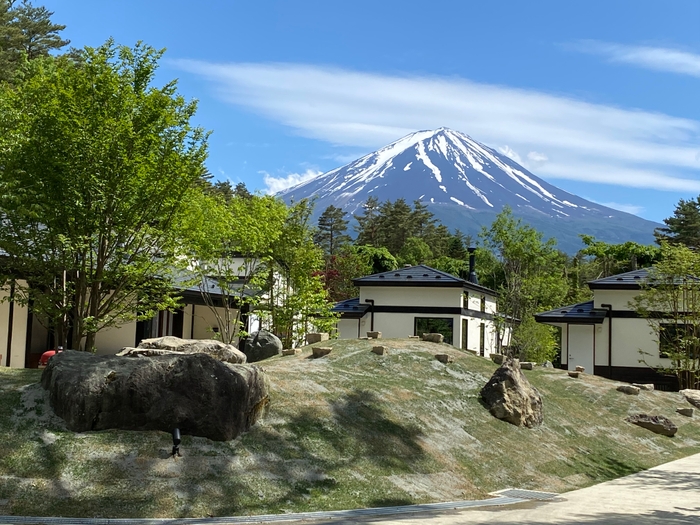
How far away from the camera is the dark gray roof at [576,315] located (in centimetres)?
3578

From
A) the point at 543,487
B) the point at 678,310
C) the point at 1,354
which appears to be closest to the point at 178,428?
the point at 543,487

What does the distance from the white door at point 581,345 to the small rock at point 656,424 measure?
1286cm

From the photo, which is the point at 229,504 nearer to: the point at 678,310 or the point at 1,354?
the point at 1,354

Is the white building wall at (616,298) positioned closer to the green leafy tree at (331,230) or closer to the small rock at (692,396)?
the small rock at (692,396)

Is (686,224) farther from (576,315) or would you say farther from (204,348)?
(204,348)

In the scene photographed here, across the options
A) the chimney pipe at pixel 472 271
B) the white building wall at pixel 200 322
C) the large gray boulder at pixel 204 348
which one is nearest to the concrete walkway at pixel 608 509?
the large gray boulder at pixel 204 348

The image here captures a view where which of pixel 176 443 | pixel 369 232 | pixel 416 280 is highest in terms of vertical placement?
pixel 369 232

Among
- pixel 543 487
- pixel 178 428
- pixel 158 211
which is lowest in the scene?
pixel 543 487

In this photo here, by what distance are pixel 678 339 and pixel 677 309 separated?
138cm

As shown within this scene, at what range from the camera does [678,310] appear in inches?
1316

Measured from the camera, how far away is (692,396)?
28.3 meters

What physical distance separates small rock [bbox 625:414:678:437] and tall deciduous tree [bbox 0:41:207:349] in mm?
15038

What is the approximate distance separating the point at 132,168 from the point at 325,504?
910 centimetres

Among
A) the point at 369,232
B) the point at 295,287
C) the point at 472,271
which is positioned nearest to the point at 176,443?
the point at 295,287
